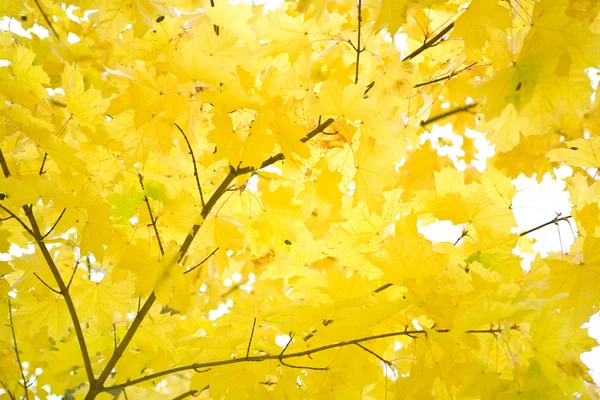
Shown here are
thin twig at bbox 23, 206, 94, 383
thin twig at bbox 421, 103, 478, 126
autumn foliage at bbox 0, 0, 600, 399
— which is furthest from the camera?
thin twig at bbox 421, 103, 478, 126

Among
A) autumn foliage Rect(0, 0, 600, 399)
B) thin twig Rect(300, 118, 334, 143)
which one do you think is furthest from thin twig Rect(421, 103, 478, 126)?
thin twig Rect(300, 118, 334, 143)

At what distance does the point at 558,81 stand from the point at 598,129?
2.11 m

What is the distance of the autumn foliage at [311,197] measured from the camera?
44.6 inches

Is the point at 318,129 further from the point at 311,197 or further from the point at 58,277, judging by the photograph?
the point at 58,277

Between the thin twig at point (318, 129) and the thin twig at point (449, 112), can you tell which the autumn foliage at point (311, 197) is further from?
the thin twig at point (449, 112)

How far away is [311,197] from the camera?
4.69 feet

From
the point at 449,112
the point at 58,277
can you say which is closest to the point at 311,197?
the point at 58,277

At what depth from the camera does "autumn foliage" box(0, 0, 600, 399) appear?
3.71 ft

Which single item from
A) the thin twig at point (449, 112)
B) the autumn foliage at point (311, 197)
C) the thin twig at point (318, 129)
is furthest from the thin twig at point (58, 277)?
the thin twig at point (449, 112)

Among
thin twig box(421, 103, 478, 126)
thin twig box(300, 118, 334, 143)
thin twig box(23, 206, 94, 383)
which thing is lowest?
thin twig box(23, 206, 94, 383)

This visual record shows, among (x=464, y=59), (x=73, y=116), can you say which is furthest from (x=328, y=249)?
(x=73, y=116)

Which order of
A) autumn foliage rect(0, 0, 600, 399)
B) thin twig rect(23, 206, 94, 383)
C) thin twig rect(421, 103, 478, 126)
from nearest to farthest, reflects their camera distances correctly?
autumn foliage rect(0, 0, 600, 399) → thin twig rect(23, 206, 94, 383) → thin twig rect(421, 103, 478, 126)

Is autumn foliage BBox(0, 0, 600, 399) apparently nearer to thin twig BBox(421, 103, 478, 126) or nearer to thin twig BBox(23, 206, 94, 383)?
thin twig BBox(23, 206, 94, 383)

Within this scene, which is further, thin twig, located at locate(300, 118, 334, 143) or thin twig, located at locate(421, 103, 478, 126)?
thin twig, located at locate(421, 103, 478, 126)
